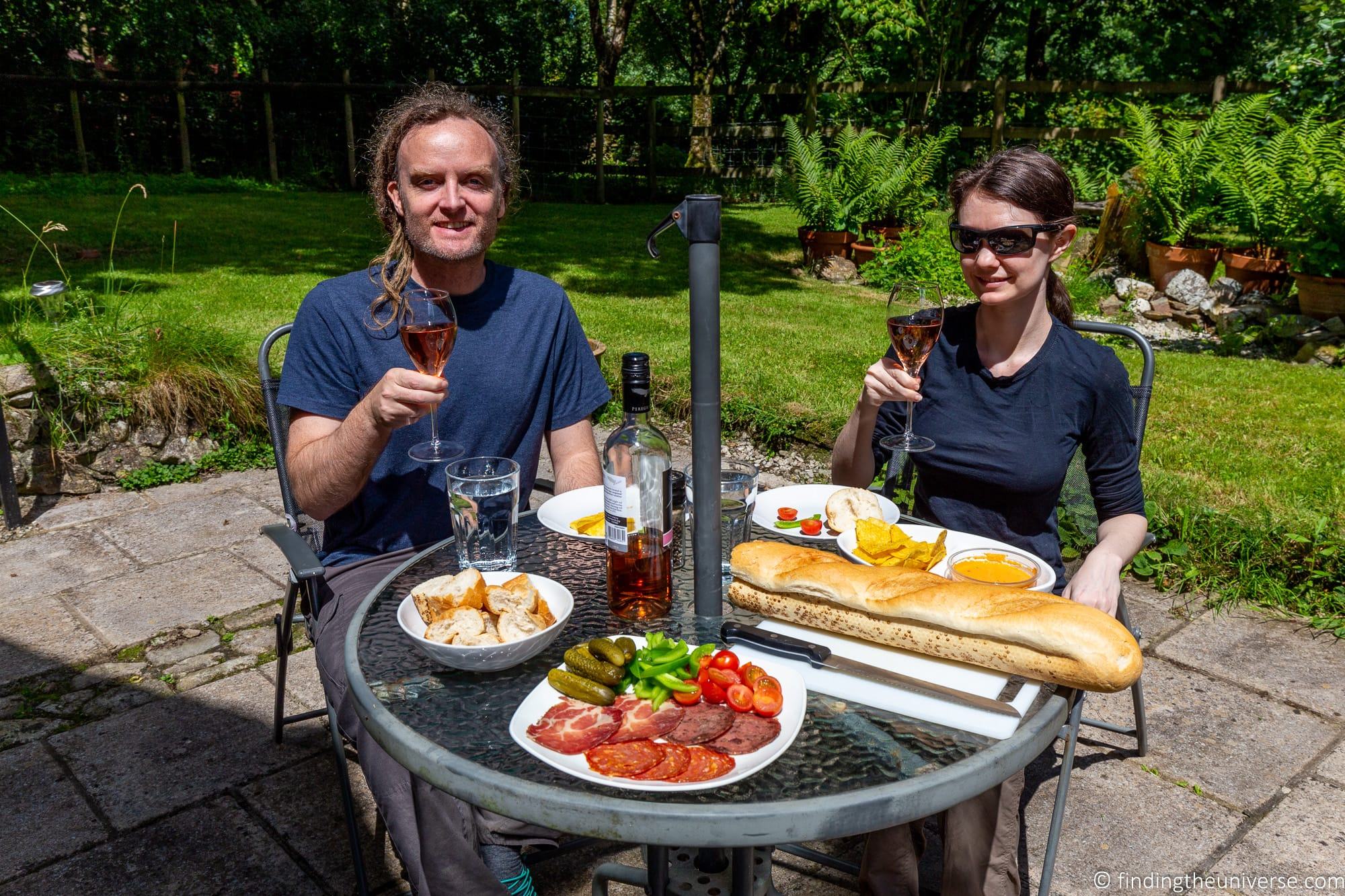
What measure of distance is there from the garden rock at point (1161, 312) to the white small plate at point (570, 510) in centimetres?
763

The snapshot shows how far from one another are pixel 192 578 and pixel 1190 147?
9.01 meters

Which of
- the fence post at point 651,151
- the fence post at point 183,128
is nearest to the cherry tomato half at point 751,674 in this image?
the fence post at point 651,151

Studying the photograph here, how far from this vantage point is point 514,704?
151cm

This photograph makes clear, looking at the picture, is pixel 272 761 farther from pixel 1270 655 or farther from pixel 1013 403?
pixel 1270 655

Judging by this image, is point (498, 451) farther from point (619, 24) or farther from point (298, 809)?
point (619, 24)

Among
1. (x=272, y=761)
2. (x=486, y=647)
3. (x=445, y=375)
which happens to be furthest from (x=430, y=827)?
(x=272, y=761)

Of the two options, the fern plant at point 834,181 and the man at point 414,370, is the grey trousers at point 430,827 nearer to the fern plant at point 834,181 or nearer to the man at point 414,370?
the man at point 414,370

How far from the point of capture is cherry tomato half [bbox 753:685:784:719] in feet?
4.64

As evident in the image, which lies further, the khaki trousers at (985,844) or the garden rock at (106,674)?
the garden rock at (106,674)

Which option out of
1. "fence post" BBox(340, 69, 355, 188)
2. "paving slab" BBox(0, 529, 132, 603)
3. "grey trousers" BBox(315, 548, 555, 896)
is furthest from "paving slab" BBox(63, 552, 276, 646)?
"fence post" BBox(340, 69, 355, 188)

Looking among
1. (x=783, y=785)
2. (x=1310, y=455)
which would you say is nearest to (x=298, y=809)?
(x=783, y=785)

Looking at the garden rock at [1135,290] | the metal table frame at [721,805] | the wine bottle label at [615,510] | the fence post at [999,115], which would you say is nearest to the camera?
the metal table frame at [721,805]

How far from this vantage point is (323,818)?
2773mm

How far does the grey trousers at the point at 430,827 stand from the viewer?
6.09ft
